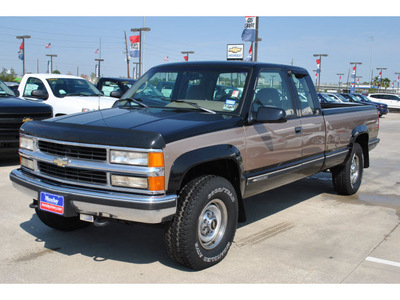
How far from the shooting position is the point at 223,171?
14.2 feet

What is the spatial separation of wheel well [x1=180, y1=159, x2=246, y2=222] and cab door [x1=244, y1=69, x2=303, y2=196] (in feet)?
0.42

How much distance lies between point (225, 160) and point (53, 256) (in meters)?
1.88

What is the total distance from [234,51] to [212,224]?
21.9m

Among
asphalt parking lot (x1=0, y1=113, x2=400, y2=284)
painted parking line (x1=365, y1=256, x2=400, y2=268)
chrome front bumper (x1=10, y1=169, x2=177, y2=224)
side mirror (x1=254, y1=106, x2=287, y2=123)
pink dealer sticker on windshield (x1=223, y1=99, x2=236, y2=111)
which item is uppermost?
pink dealer sticker on windshield (x1=223, y1=99, x2=236, y2=111)

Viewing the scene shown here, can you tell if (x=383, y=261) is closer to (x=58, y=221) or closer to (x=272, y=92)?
(x=272, y=92)

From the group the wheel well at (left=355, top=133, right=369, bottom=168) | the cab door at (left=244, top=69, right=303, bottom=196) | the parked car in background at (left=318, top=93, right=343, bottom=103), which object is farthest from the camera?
the parked car in background at (left=318, top=93, right=343, bottom=103)

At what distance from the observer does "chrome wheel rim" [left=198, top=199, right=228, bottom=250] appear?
13.0 ft

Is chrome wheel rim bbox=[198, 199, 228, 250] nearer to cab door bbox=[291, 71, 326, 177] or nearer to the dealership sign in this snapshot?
cab door bbox=[291, 71, 326, 177]

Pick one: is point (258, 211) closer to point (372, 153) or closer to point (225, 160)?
point (225, 160)

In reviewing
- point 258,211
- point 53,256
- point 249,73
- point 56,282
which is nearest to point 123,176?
point 56,282

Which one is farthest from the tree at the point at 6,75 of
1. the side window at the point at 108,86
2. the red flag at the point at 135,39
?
the side window at the point at 108,86

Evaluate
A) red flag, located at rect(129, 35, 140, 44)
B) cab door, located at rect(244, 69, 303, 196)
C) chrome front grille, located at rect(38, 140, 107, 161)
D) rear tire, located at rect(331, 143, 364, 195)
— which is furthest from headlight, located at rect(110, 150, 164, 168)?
red flag, located at rect(129, 35, 140, 44)

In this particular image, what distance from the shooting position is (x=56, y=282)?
3.62 metres

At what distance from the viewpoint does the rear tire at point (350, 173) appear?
267 inches
